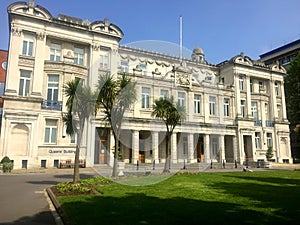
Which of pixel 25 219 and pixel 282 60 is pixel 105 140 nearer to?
pixel 25 219

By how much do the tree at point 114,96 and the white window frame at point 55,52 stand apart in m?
17.3

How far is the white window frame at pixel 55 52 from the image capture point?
3134 cm

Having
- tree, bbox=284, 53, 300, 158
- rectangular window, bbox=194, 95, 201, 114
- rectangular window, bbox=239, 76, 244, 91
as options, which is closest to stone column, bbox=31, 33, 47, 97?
rectangular window, bbox=194, 95, 201, 114

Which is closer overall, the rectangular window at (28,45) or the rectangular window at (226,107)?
the rectangular window at (28,45)

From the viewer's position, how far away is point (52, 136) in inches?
1135

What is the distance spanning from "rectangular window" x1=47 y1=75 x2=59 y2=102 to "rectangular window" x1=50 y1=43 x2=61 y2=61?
110 inches

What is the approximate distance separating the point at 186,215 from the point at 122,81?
418 inches

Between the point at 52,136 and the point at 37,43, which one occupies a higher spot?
the point at 37,43

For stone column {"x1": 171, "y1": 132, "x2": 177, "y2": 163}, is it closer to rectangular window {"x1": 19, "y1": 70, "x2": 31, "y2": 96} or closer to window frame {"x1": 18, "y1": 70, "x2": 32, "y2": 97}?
window frame {"x1": 18, "y1": 70, "x2": 32, "y2": 97}

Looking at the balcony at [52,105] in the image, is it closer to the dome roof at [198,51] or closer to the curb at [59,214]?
→ the curb at [59,214]

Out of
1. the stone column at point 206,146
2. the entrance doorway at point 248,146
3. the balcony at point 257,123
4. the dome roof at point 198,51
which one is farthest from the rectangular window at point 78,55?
the balcony at point 257,123

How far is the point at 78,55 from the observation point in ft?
108

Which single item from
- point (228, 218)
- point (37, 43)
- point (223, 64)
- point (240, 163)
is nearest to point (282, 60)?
point (223, 64)

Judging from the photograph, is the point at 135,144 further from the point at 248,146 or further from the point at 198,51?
the point at 198,51
